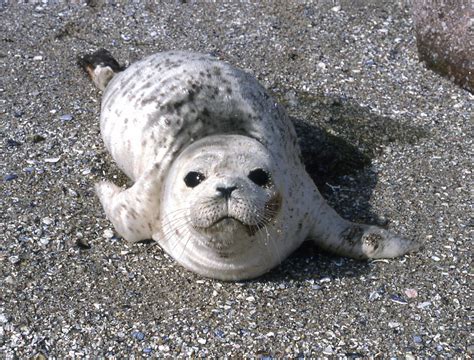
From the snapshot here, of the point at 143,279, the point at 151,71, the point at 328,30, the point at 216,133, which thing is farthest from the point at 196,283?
the point at 328,30

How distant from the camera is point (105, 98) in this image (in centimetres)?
553

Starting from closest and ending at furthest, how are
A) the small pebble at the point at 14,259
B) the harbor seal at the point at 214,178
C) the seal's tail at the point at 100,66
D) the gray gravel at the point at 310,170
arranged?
the gray gravel at the point at 310,170, the harbor seal at the point at 214,178, the small pebble at the point at 14,259, the seal's tail at the point at 100,66

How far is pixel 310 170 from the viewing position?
531cm

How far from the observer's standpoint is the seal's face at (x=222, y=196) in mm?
A: 4023

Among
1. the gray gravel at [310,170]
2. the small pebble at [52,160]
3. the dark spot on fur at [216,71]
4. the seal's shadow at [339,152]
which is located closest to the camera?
the gray gravel at [310,170]

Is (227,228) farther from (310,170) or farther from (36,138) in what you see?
(36,138)

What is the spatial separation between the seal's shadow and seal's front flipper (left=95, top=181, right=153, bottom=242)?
Result: 0.66 metres

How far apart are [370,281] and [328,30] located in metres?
3.10

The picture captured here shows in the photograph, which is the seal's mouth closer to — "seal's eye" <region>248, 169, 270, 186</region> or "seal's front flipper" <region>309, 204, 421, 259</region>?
"seal's eye" <region>248, 169, 270, 186</region>

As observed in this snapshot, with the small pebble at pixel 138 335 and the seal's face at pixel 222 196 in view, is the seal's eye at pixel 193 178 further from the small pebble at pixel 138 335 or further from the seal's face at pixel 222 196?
the small pebble at pixel 138 335

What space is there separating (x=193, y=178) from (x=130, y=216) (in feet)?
1.67

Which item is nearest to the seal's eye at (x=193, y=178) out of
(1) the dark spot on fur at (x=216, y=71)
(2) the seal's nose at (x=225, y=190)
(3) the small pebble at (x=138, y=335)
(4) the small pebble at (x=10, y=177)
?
(2) the seal's nose at (x=225, y=190)

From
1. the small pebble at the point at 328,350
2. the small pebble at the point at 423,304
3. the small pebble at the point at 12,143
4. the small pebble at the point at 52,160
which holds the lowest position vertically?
the small pebble at the point at 12,143

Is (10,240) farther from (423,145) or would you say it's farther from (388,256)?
(423,145)
